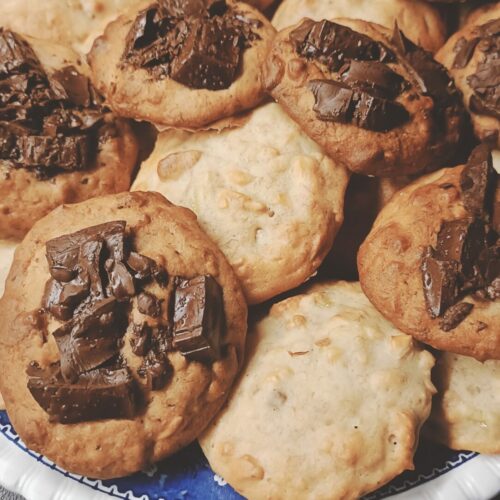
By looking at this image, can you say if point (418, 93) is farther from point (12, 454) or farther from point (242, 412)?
point (12, 454)

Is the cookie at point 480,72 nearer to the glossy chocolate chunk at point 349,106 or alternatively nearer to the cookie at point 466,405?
the glossy chocolate chunk at point 349,106

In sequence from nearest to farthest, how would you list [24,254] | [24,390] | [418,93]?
[24,390] < [24,254] < [418,93]

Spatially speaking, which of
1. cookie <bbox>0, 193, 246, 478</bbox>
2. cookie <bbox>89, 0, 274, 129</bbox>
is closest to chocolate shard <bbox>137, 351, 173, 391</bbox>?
cookie <bbox>0, 193, 246, 478</bbox>

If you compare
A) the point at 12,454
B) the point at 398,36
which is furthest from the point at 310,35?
the point at 12,454

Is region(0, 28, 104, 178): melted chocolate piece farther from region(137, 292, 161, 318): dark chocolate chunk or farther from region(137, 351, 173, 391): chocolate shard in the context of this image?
region(137, 351, 173, 391): chocolate shard

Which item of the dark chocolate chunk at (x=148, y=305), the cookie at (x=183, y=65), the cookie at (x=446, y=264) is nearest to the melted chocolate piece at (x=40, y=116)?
the cookie at (x=183, y=65)

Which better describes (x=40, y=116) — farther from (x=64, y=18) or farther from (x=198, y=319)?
(x=198, y=319)
